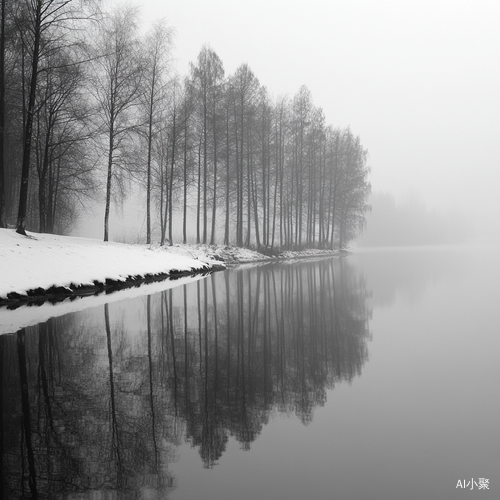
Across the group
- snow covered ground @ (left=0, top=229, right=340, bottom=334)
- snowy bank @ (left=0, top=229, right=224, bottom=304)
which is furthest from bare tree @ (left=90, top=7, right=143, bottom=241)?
snowy bank @ (left=0, top=229, right=224, bottom=304)

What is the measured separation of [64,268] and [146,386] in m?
9.95

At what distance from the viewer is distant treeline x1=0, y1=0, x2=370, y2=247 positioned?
1722 cm

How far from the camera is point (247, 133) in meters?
35.2

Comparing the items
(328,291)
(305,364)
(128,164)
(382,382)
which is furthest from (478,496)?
(128,164)

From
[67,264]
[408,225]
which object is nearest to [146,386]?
[67,264]

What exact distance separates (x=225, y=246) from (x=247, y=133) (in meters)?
9.72

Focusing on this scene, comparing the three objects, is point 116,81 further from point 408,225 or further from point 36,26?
point 408,225

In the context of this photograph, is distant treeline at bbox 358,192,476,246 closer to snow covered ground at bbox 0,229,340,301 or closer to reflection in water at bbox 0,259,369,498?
snow covered ground at bbox 0,229,340,301

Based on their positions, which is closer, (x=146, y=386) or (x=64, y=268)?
(x=146, y=386)

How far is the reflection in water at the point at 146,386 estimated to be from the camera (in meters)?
3.02

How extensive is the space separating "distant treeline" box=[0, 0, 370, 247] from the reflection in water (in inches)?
446

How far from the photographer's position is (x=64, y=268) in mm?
13539

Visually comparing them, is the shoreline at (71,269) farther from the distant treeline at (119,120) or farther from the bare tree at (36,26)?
the distant treeline at (119,120)

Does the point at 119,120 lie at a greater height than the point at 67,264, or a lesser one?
greater
